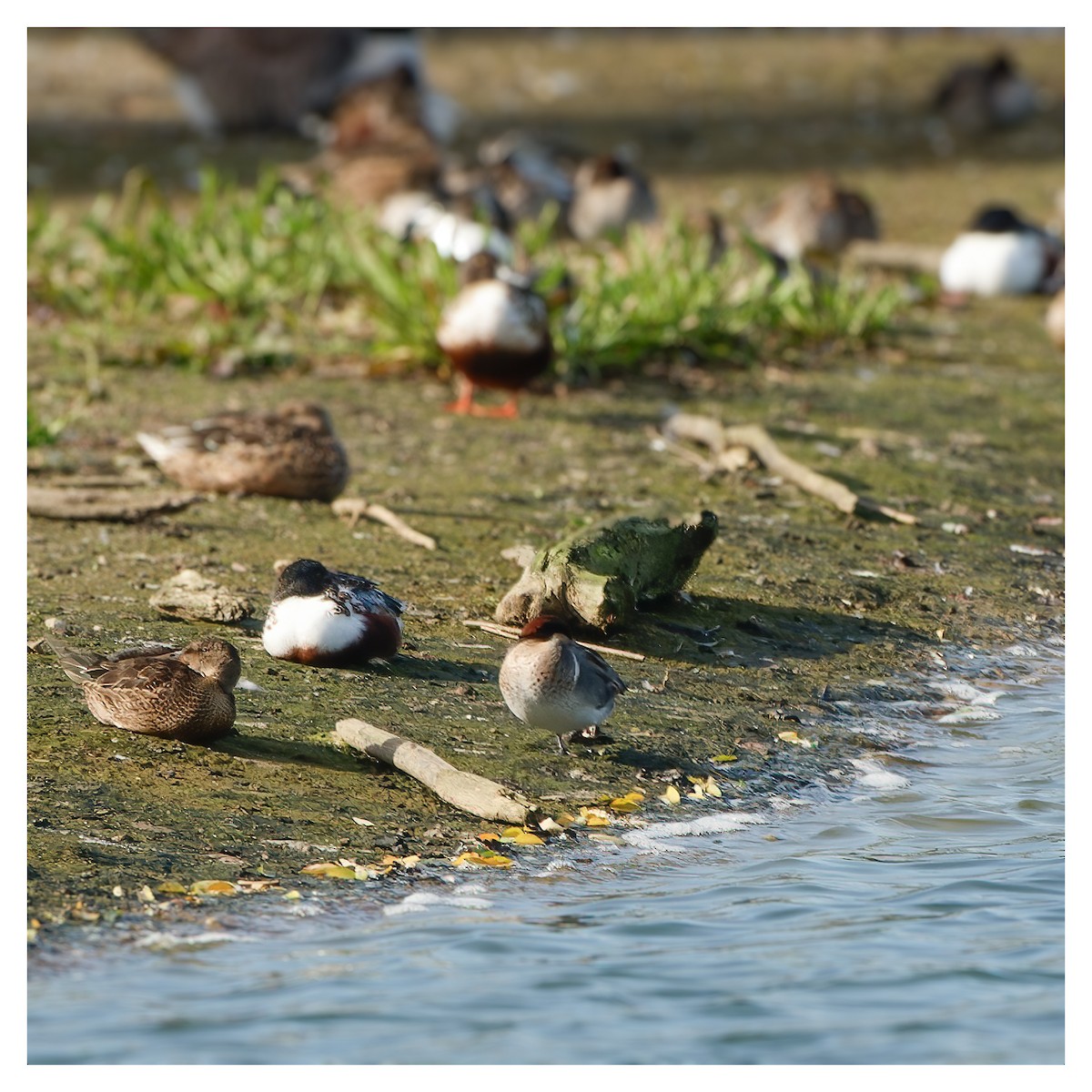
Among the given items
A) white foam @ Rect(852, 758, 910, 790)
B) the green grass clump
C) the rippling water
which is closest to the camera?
the rippling water

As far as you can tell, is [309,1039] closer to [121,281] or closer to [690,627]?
[690,627]

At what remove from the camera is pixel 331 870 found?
4223 millimetres

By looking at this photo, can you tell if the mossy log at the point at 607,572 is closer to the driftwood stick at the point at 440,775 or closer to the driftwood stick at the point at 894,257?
the driftwood stick at the point at 440,775

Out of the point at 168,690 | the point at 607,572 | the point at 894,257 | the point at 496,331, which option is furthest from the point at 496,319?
the point at 894,257

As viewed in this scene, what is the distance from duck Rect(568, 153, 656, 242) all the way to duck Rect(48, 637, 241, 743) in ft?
28.8

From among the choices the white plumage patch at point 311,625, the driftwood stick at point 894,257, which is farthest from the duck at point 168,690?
the driftwood stick at point 894,257

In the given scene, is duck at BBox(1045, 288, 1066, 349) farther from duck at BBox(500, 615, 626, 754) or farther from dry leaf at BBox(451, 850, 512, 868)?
dry leaf at BBox(451, 850, 512, 868)

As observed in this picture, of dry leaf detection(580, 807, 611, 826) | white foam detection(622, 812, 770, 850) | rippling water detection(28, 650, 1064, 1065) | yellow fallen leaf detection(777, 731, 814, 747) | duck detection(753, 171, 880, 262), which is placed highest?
duck detection(753, 171, 880, 262)

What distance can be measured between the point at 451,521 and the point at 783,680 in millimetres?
1847

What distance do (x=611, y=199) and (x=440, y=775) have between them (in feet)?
30.5

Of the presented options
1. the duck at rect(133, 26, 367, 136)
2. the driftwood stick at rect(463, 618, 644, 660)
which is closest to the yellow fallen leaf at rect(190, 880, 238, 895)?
the driftwood stick at rect(463, 618, 644, 660)

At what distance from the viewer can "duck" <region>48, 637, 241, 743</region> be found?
4.67 meters

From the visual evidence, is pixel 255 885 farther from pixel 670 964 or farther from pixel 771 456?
pixel 771 456

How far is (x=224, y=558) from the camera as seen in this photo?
21.0ft
